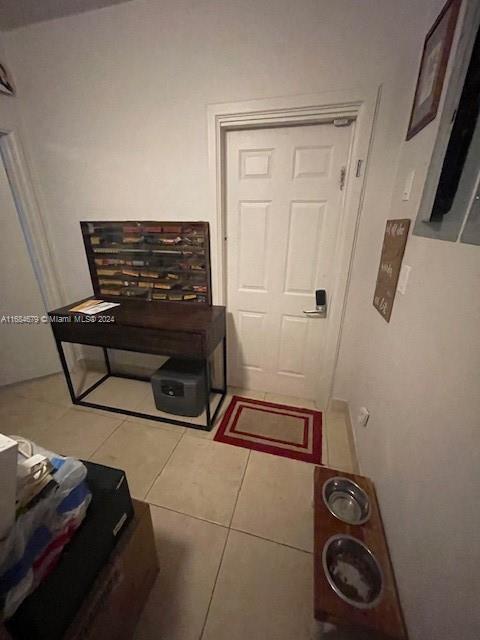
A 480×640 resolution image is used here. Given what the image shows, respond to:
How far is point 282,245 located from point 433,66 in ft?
3.26

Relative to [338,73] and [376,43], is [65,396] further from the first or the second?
[376,43]

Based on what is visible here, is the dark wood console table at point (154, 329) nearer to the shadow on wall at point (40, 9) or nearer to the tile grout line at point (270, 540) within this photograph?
the tile grout line at point (270, 540)

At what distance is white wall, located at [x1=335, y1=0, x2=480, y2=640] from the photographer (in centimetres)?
55

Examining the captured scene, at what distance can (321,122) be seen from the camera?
1401mm

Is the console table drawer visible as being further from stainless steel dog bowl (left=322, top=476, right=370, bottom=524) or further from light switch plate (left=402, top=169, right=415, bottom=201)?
light switch plate (left=402, top=169, right=415, bottom=201)

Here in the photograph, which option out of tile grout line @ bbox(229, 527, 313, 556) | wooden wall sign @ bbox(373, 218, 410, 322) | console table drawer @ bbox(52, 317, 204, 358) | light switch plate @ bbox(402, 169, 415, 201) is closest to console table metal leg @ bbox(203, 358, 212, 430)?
console table drawer @ bbox(52, 317, 204, 358)

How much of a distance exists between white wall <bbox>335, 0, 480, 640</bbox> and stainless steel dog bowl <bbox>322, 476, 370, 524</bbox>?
0.31ft

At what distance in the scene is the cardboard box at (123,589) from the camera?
0.67 metres

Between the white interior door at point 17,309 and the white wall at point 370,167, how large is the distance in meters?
0.25

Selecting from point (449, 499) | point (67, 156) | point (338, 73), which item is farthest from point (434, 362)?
point (67, 156)

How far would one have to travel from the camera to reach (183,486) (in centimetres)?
140

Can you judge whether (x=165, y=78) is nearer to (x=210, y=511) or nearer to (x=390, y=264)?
(x=390, y=264)

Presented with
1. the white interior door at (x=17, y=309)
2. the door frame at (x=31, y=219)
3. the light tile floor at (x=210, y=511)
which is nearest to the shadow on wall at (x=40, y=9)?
the door frame at (x=31, y=219)

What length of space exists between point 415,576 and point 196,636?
0.80 m
